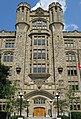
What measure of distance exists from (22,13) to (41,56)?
A: 1273cm

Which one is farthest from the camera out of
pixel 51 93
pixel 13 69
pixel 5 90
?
pixel 13 69

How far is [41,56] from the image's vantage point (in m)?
42.8

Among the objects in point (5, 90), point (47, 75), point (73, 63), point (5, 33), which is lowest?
point (5, 90)

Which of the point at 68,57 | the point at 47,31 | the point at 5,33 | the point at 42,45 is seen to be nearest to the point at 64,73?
the point at 68,57

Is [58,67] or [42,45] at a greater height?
[42,45]

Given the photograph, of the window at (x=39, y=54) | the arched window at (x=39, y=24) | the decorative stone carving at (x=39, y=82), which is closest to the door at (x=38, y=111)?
the decorative stone carving at (x=39, y=82)

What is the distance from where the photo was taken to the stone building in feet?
126

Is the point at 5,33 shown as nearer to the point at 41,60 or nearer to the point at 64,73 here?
the point at 41,60

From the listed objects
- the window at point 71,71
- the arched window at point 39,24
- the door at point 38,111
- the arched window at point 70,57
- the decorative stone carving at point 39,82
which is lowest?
the door at point 38,111

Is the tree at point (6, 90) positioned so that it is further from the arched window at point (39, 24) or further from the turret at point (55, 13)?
the turret at point (55, 13)

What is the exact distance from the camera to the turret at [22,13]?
153ft

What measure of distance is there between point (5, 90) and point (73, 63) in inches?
696

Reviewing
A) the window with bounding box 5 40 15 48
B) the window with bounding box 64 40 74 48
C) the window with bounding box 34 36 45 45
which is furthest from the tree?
the window with bounding box 64 40 74 48

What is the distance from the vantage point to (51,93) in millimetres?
37969
